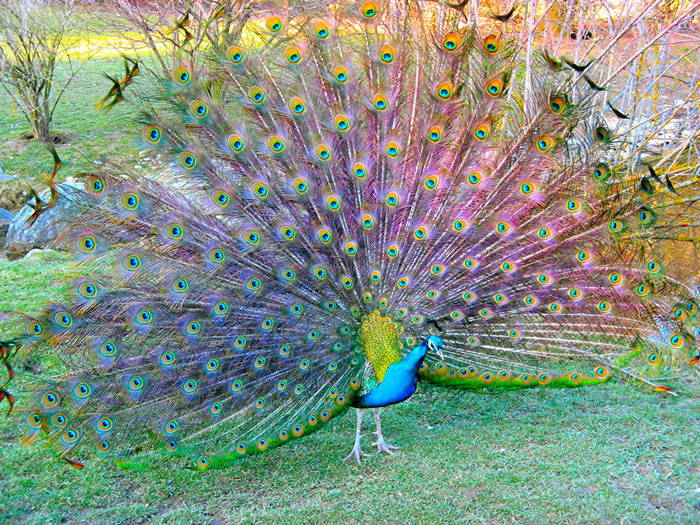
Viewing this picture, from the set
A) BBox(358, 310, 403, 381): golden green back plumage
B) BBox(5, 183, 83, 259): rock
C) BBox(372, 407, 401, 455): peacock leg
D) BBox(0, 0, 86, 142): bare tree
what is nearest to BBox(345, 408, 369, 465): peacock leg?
BBox(372, 407, 401, 455): peacock leg

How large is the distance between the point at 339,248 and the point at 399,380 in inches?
35.3

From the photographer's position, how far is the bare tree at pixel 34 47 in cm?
998

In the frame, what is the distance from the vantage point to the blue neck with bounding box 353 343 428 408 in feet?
13.6

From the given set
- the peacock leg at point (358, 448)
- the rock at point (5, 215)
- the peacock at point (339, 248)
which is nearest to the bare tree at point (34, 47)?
the rock at point (5, 215)

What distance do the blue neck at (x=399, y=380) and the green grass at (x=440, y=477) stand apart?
1.90 ft

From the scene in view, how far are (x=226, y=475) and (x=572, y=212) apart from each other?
2749mm

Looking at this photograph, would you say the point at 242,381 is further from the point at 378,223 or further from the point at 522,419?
the point at 522,419

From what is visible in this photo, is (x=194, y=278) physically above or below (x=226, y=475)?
above

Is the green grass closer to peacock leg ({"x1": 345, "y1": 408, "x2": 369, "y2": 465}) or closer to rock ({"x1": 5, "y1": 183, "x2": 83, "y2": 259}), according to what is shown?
peacock leg ({"x1": 345, "y1": 408, "x2": 369, "y2": 465})

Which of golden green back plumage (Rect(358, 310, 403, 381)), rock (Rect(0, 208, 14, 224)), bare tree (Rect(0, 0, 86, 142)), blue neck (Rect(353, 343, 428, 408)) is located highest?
bare tree (Rect(0, 0, 86, 142))

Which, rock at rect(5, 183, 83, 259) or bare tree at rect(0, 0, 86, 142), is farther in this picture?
bare tree at rect(0, 0, 86, 142)

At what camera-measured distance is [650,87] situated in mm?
5852

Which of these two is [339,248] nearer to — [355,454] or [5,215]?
[355,454]

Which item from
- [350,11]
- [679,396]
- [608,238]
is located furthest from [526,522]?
[350,11]
